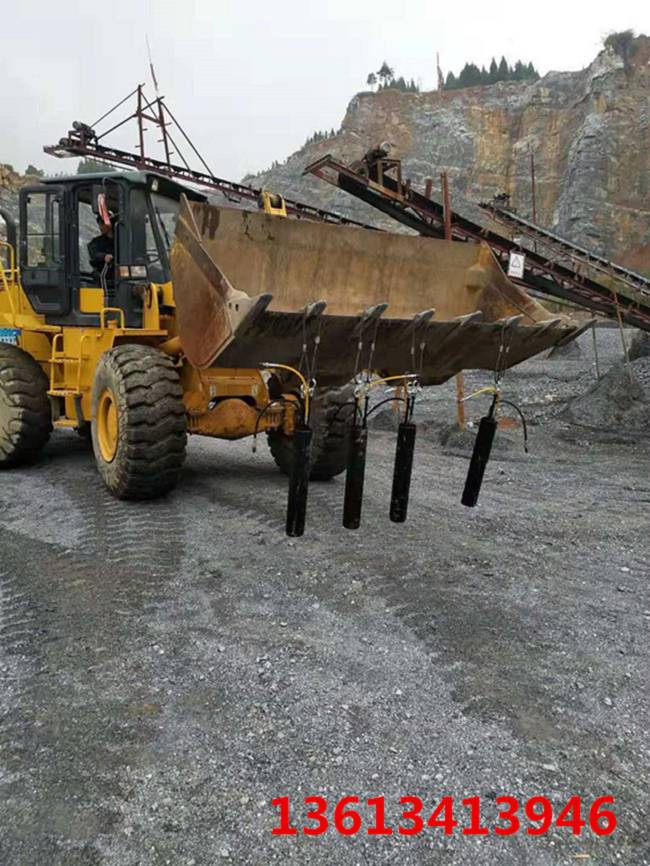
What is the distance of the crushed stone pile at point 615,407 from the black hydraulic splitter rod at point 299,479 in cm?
686

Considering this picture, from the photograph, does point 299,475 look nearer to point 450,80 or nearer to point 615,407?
point 615,407

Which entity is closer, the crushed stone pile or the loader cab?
the loader cab

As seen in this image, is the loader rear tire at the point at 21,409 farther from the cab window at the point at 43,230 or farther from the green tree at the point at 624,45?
the green tree at the point at 624,45

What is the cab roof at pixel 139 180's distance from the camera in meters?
5.45

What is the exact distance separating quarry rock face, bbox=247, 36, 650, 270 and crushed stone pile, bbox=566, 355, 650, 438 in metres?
22.9

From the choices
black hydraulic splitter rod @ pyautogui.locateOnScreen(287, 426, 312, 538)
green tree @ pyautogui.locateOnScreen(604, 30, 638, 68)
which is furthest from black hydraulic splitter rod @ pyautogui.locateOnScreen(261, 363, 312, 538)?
green tree @ pyautogui.locateOnScreen(604, 30, 638, 68)

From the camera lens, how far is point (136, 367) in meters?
4.73

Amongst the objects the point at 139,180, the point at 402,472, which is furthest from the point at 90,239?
the point at 402,472

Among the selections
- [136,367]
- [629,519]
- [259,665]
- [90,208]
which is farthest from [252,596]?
[90,208]

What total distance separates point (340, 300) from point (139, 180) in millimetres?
2358

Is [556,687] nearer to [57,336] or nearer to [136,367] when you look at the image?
[136,367]

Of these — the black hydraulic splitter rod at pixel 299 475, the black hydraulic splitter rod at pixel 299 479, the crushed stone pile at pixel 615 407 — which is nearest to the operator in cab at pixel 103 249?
the black hydraulic splitter rod at pixel 299 475

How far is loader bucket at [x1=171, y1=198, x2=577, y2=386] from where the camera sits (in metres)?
3.25

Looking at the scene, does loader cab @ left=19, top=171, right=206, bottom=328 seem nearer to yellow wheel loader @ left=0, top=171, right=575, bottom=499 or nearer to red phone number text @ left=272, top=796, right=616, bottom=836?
yellow wheel loader @ left=0, top=171, right=575, bottom=499
